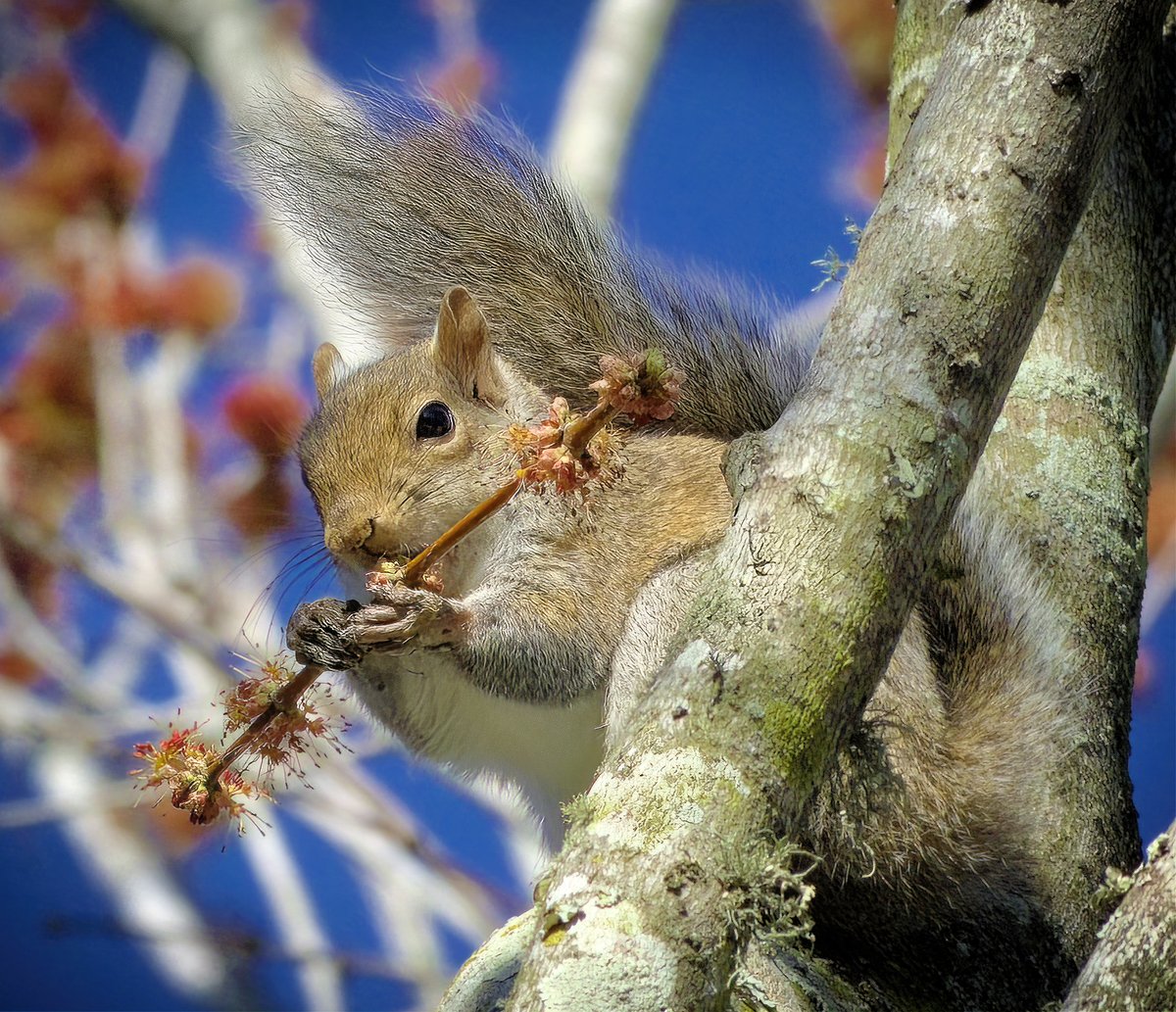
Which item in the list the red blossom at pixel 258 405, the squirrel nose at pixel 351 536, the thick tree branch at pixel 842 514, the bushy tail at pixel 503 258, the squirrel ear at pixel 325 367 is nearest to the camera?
the thick tree branch at pixel 842 514

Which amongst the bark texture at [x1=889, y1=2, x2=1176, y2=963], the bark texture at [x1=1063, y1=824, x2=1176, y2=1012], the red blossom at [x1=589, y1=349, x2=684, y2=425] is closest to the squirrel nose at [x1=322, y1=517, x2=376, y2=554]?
the red blossom at [x1=589, y1=349, x2=684, y2=425]

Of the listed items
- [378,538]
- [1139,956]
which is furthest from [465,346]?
[1139,956]

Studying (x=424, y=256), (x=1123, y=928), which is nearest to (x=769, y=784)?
(x=1123, y=928)

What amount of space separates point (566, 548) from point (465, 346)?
44cm

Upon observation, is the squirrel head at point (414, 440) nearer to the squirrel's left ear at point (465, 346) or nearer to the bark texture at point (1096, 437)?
the squirrel's left ear at point (465, 346)

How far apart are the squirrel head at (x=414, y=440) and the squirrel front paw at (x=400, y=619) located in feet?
0.57

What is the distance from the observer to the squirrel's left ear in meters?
2.54

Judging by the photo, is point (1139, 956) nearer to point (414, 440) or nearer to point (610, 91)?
point (414, 440)

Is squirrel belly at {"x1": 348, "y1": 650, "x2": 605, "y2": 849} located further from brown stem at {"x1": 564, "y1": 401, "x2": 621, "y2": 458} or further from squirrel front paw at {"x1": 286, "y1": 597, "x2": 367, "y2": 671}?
brown stem at {"x1": 564, "y1": 401, "x2": 621, "y2": 458}

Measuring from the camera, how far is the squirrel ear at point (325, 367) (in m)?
2.87

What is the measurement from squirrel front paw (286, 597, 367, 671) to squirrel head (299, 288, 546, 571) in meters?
0.23

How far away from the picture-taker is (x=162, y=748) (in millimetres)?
1665

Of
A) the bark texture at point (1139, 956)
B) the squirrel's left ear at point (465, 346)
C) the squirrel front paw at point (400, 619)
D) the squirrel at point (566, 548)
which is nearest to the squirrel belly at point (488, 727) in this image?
the squirrel at point (566, 548)

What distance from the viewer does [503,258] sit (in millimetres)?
2859
